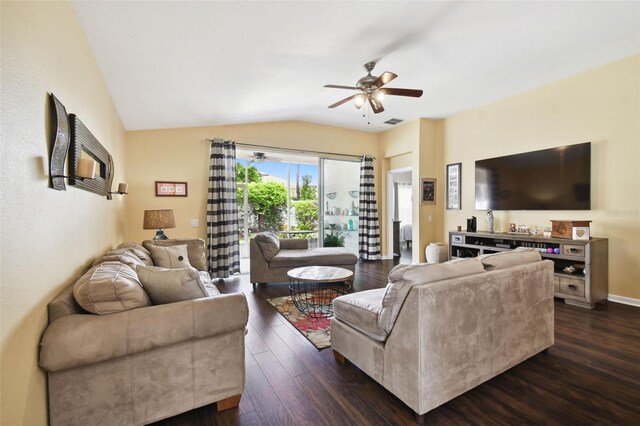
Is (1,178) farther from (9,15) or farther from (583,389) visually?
(583,389)

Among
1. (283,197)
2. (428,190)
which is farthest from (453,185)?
(283,197)

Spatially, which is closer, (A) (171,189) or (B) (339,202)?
(A) (171,189)

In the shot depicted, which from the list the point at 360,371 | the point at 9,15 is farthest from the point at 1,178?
the point at 360,371

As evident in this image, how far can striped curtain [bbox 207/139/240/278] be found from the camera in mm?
4992

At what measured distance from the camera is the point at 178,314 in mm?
1606

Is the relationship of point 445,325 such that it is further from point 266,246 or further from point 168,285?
point 266,246

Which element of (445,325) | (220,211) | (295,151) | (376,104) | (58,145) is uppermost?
(376,104)

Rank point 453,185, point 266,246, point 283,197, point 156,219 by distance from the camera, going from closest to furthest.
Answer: point 156,219 → point 266,246 → point 453,185 → point 283,197

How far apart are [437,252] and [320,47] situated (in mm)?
4155

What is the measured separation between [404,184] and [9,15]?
9.27 m

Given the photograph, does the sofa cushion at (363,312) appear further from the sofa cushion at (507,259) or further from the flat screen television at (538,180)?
the flat screen television at (538,180)

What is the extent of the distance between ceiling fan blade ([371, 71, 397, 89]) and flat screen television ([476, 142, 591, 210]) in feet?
Result: 9.26

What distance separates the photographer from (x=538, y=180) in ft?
14.1

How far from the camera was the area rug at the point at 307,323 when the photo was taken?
2665 mm
